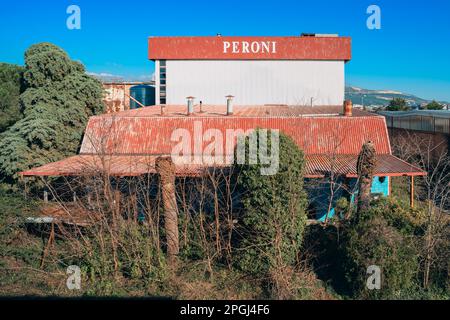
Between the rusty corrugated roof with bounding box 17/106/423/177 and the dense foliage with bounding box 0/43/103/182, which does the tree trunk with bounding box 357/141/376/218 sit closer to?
the rusty corrugated roof with bounding box 17/106/423/177

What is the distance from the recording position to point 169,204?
463 inches

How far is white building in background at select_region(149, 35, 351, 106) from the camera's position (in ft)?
109

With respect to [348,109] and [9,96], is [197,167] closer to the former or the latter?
[348,109]

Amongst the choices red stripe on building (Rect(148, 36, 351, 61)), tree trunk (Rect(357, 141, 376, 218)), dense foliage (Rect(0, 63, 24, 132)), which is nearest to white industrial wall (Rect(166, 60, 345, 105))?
red stripe on building (Rect(148, 36, 351, 61))

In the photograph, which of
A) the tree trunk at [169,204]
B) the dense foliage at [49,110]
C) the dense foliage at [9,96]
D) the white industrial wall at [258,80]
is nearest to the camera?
the tree trunk at [169,204]

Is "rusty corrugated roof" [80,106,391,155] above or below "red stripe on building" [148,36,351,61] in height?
below

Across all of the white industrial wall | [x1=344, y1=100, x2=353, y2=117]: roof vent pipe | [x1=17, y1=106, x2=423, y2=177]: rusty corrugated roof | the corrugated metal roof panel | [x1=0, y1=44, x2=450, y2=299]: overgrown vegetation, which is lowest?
[x1=0, y1=44, x2=450, y2=299]: overgrown vegetation

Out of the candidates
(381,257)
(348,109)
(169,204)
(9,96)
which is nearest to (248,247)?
(169,204)

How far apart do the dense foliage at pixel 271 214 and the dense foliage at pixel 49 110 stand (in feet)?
36.3

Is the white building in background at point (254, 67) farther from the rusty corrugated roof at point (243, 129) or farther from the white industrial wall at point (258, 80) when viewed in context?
the rusty corrugated roof at point (243, 129)

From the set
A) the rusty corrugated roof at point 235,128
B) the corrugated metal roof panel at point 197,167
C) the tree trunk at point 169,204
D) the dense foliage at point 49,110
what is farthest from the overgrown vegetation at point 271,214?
the dense foliage at point 49,110

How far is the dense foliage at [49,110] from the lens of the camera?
18.5 metres

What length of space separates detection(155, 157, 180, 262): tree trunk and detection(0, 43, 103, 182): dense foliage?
921 cm
